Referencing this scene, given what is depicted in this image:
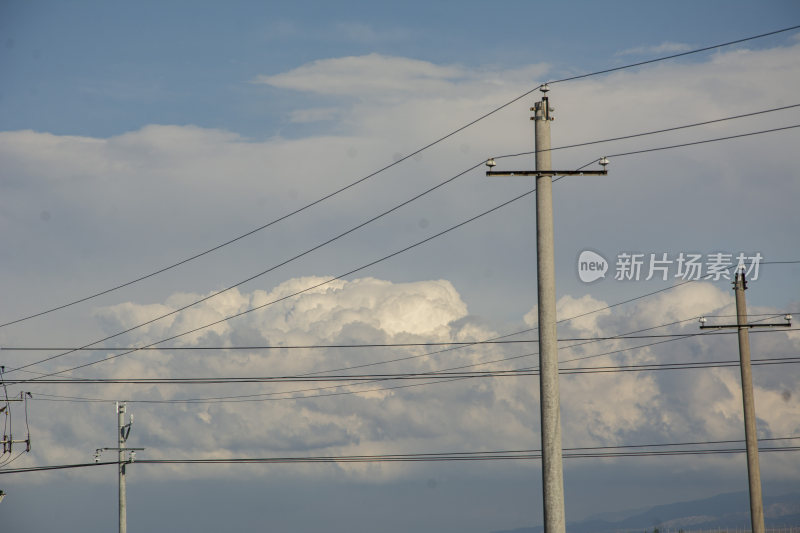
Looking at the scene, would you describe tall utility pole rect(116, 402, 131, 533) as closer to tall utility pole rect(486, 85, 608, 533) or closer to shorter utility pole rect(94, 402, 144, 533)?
shorter utility pole rect(94, 402, 144, 533)

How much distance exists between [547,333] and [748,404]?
22.5 m

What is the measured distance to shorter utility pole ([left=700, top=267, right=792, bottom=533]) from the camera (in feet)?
118

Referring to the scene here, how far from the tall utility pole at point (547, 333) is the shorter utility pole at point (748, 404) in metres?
21.0

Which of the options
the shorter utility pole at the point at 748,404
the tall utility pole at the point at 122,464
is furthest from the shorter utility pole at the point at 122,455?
the shorter utility pole at the point at 748,404

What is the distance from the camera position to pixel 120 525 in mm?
55719

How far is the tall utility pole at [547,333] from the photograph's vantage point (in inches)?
663

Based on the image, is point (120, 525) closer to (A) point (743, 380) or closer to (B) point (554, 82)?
(A) point (743, 380)

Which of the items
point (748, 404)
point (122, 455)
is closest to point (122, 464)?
point (122, 455)

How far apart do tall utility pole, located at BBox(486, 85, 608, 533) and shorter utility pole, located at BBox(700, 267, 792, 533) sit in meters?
21.0

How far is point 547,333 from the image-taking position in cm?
1708

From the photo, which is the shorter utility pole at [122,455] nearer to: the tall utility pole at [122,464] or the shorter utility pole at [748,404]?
the tall utility pole at [122,464]

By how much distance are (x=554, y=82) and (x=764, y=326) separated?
22.2m

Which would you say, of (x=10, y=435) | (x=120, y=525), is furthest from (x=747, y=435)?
(x=10, y=435)

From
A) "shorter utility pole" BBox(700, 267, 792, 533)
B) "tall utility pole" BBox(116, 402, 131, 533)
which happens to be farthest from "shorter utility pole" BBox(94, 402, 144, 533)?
"shorter utility pole" BBox(700, 267, 792, 533)
